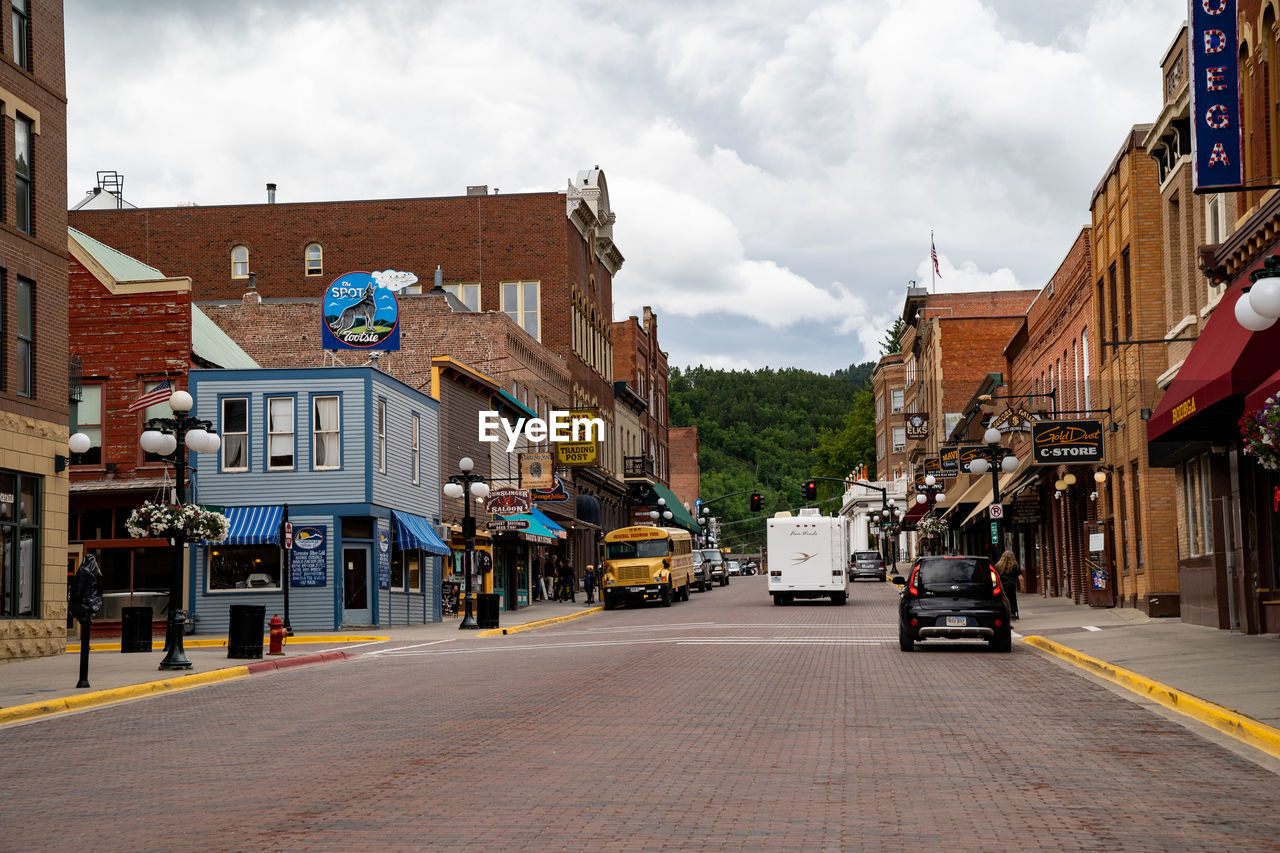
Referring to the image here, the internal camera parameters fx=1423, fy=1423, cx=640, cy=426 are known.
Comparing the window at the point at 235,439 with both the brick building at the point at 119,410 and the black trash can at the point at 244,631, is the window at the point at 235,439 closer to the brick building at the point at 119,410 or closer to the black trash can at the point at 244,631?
the brick building at the point at 119,410

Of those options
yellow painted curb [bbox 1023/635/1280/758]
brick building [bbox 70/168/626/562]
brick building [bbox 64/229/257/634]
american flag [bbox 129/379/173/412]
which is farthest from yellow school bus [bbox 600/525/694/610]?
yellow painted curb [bbox 1023/635/1280/758]

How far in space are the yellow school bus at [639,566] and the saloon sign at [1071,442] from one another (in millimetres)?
19692

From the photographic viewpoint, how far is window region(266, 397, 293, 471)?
37938mm

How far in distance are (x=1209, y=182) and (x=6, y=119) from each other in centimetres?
2039

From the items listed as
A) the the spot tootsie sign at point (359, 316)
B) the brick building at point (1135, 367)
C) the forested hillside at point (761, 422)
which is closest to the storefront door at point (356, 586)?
the the spot tootsie sign at point (359, 316)

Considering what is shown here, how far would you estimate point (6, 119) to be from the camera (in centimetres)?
2572

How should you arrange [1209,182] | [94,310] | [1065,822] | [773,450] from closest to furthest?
[1065,822] → [1209,182] → [94,310] → [773,450]

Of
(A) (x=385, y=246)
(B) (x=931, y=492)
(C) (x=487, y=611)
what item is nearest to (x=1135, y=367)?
(C) (x=487, y=611)

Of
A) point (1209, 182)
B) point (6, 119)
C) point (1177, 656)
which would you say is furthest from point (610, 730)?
point (6, 119)

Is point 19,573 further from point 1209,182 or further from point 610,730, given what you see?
point 1209,182

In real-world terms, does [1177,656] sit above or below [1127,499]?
below

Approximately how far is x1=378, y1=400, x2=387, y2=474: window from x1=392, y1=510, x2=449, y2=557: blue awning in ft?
4.91

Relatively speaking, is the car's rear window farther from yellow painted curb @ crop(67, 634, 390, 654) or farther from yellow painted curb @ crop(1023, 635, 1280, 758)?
yellow painted curb @ crop(67, 634, 390, 654)

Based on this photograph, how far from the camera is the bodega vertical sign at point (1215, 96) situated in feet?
65.3
